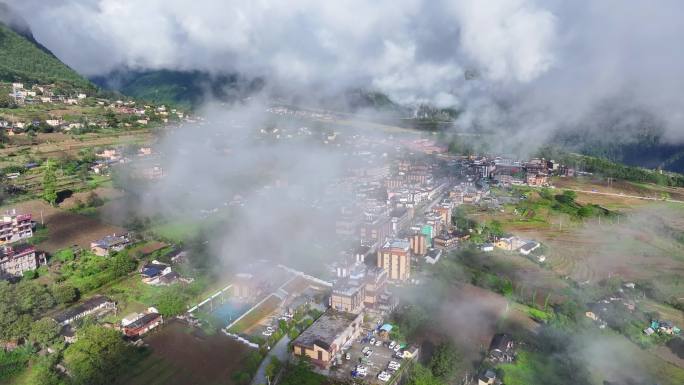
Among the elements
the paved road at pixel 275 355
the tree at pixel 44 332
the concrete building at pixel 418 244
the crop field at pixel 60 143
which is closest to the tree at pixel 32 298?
the tree at pixel 44 332

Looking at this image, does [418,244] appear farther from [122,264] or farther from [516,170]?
[516,170]

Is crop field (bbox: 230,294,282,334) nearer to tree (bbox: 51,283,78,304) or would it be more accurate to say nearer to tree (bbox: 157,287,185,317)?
tree (bbox: 157,287,185,317)

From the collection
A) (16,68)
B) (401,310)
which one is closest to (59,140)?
(16,68)

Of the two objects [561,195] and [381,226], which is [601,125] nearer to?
[561,195]

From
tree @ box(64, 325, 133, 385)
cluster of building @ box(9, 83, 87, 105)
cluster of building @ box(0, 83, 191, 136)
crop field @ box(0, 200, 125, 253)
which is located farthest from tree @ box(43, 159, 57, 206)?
tree @ box(64, 325, 133, 385)

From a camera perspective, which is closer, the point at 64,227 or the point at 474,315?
the point at 474,315

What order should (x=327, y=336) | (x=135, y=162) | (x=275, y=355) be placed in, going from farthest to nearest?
1. (x=135, y=162)
2. (x=327, y=336)
3. (x=275, y=355)

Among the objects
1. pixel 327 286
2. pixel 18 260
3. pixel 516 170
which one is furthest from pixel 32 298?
pixel 516 170

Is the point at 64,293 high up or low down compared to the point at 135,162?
down
